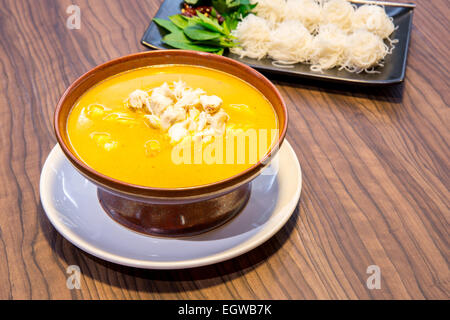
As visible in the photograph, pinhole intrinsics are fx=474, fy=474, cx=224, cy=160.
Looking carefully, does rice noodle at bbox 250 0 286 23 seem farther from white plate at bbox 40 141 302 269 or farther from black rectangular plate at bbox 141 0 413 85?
white plate at bbox 40 141 302 269

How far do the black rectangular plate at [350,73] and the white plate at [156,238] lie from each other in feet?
1.77

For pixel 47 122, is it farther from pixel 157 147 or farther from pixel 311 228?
pixel 311 228

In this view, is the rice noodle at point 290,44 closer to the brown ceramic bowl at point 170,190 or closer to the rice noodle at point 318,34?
the rice noodle at point 318,34

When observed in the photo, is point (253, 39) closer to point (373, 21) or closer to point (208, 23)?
point (208, 23)

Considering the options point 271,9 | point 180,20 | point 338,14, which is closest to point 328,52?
point 338,14

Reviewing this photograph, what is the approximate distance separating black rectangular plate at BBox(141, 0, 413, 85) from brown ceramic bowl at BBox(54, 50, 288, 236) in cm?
47

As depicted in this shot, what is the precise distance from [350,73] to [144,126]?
0.92 meters

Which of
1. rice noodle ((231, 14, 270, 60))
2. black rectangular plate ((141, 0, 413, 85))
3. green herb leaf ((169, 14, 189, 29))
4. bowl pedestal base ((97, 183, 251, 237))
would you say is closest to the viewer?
bowl pedestal base ((97, 183, 251, 237))

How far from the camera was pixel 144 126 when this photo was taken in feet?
4.02

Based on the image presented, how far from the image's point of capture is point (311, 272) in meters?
1.17

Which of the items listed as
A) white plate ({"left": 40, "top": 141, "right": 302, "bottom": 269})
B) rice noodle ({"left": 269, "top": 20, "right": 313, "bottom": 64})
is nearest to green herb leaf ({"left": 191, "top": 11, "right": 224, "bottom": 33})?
rice noodle ({"left": 269, "top": 20, "right": 313, "bottom": 64})

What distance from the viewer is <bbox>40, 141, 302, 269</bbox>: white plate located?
1.08 m

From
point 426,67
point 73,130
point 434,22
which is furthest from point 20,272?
point 434,22

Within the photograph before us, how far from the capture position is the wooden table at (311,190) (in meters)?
1.14
